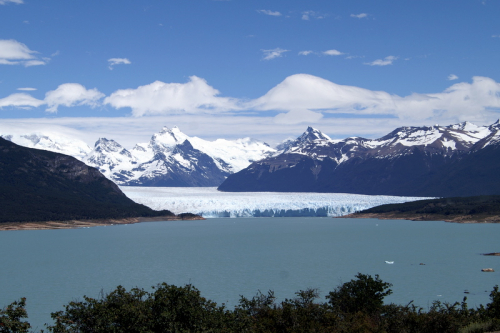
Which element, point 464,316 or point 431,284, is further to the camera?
point 431,284

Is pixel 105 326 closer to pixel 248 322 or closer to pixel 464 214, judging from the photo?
pixel 248 322

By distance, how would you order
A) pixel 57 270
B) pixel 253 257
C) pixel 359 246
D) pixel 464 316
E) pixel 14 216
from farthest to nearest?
pixel 14 216
pixel 359 246
pixel 253 257
pixel 57 270
pixel 464 316

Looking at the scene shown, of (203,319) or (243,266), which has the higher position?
(203,319)

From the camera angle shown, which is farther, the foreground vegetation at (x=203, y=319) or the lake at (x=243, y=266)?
the lake at (x=243, y=266)

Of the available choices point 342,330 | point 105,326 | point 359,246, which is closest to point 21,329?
point 105,326

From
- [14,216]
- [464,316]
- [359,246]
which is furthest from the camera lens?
A: [14,216]

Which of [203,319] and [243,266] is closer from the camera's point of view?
[203,319]

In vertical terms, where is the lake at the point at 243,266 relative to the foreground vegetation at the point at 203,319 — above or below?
below
